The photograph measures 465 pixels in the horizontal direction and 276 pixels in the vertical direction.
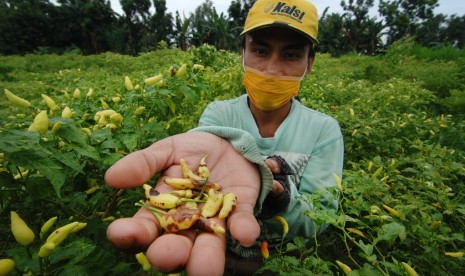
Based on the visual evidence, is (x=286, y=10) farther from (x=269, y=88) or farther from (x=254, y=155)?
(x=254, y=155)

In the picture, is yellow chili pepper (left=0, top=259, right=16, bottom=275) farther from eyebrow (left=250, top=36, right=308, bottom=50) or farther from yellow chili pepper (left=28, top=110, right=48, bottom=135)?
eyebrow (left=250, top=36, right=308, bottom=50)

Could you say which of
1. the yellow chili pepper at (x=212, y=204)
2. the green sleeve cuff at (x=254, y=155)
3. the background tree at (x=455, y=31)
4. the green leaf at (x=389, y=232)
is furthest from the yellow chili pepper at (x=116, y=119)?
the background tree at (x=455, y=31)

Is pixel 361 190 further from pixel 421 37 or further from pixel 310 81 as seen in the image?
pixel 421 37

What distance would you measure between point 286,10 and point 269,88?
49 cm

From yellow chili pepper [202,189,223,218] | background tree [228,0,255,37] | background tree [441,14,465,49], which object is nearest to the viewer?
yellow chili pepper [202,189,223,218]

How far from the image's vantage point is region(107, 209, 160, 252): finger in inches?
36.6

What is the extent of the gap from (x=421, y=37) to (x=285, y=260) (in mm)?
58196

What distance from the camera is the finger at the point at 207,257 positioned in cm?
90

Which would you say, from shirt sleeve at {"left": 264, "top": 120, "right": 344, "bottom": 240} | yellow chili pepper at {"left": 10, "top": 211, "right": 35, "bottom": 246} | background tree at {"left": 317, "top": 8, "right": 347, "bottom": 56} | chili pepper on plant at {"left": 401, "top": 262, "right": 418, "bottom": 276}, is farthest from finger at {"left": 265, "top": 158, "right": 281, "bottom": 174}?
background tree at {"left": 317, "top": 8, "right": 347, "bottom": 56}

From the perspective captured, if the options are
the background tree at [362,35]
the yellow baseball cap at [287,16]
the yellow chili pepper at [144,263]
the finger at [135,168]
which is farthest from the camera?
the background tree at [362,35]

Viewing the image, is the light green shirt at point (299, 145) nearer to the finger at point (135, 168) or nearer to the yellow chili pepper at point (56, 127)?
the finger at point (135, 168)

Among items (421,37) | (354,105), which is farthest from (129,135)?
(421,37)

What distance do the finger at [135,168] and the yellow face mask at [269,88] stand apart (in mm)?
915

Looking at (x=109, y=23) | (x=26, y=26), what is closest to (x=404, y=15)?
(x=109, y=23)
